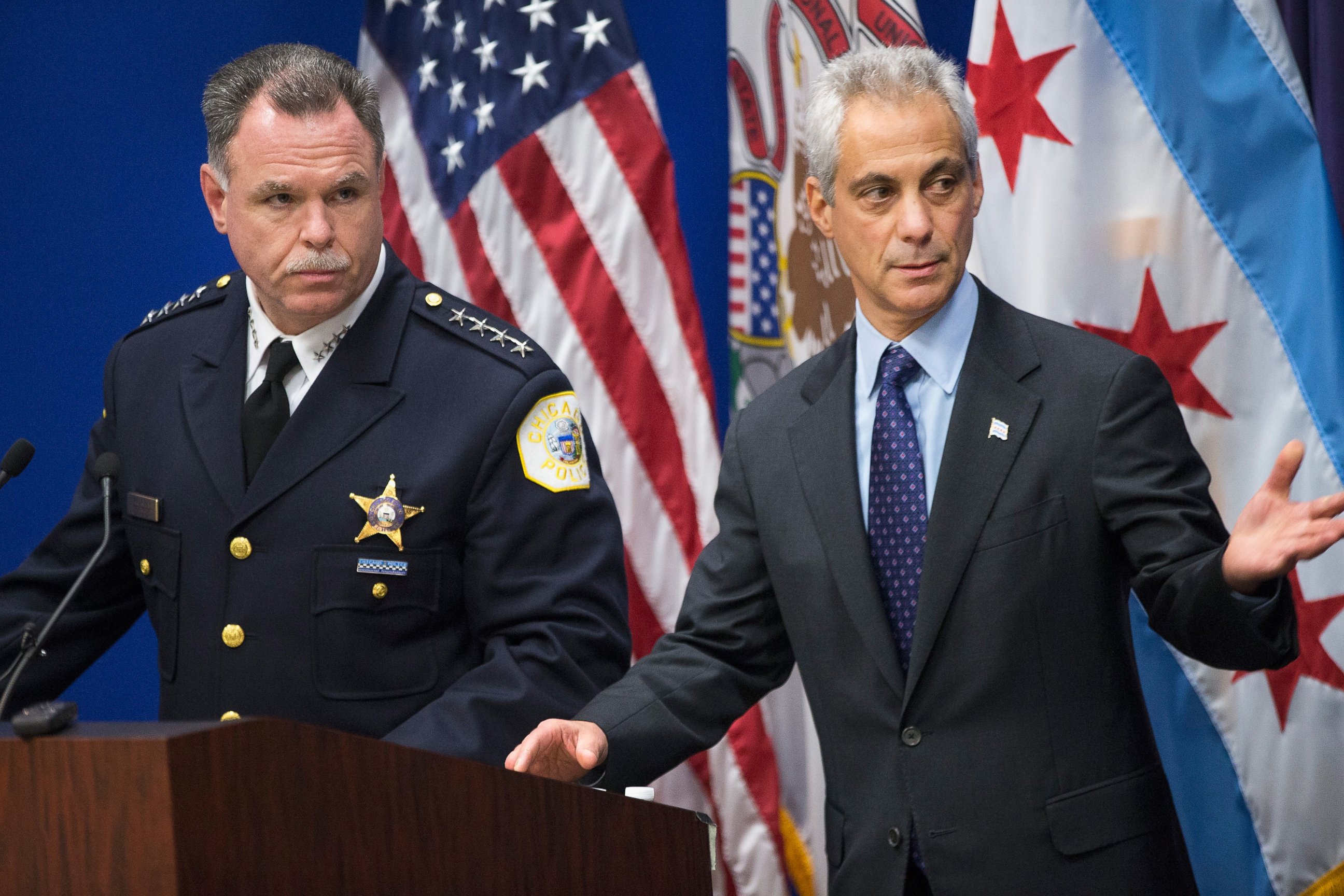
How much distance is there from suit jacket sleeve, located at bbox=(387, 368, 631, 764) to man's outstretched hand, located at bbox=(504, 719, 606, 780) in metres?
0.16

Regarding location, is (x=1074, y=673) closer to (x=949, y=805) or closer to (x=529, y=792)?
(x=949, y=805)

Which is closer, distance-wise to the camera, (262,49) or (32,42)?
(262,49)

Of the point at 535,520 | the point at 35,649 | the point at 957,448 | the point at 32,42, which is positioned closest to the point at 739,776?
the point at 535,520

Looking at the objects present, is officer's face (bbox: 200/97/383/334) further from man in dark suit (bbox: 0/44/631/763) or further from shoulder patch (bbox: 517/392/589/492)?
shoulder patch (bbox: 517/392/589/492)

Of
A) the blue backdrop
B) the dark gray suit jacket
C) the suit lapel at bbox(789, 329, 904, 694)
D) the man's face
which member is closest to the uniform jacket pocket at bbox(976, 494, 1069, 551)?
the dark gray suit jacket

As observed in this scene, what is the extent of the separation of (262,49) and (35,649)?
3.31ft

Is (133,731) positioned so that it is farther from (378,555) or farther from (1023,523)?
(1023,523)

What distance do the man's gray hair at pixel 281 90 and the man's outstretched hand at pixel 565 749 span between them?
84cm

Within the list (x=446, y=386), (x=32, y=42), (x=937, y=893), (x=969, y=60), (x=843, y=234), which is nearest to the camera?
(x=937, y=893)

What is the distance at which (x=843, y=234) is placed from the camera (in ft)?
5.85

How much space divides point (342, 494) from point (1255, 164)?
1524 mm

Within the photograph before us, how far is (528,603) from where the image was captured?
180 cm

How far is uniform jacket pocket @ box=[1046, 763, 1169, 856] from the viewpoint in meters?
1.55

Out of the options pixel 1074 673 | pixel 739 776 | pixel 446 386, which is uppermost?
pixel 446 386
